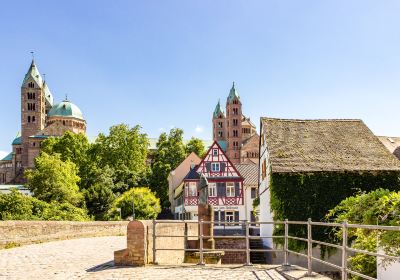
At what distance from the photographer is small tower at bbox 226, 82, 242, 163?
115875 mm

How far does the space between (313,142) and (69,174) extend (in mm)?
35627

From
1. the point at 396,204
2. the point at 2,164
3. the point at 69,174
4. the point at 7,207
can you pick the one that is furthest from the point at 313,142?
the point at 2,164

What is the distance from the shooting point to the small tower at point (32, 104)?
351 feet

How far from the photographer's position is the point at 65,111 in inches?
4154

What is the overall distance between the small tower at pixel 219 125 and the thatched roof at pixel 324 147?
97.3 metres

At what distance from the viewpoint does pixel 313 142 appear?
2753cm

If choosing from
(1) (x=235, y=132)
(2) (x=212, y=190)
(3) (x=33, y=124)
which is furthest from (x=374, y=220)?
(1) (x=235, y=132)

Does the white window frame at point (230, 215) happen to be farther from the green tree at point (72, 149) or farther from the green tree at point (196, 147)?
the green tree at point (196, 147)

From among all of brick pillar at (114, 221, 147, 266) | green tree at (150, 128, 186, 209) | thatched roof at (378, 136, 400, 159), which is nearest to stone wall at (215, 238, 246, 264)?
brick pillar at (114, 221, 147, 266)

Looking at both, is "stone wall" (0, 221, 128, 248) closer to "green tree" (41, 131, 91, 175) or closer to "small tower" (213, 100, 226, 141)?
"green tree" (41, 131, 91, 175)

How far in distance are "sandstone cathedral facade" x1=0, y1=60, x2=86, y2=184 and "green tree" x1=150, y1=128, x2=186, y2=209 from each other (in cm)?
2757

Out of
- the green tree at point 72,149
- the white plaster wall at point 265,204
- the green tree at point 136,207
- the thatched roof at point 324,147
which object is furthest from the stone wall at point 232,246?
the green tree at point 72,149

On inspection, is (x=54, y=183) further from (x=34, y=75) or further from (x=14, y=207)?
(x=34, y=75)

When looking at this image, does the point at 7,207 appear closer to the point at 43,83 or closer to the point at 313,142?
the point at 313,142
